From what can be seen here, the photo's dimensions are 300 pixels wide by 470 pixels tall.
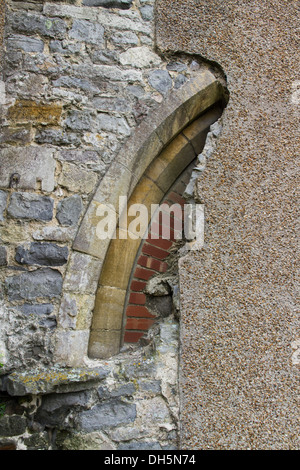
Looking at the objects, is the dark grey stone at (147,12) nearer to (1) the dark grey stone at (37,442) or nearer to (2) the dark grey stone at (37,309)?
(2) the dark grey stone at (37,309)

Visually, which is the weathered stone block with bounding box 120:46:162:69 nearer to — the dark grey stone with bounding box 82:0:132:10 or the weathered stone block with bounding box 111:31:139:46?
the weathered stone block with bounding box 111:31:139:46

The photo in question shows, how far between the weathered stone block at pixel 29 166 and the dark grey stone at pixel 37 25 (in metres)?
0.75

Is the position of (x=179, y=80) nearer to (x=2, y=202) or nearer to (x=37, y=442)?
(x=2, y=202)

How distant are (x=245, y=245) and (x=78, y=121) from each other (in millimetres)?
1198

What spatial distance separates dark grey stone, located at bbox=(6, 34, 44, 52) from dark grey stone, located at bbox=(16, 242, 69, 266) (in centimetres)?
119

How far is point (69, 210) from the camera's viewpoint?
2.37 m

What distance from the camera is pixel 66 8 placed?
2.63 meters

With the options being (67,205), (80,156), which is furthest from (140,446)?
(80,156)

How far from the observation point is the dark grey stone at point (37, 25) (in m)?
2.56

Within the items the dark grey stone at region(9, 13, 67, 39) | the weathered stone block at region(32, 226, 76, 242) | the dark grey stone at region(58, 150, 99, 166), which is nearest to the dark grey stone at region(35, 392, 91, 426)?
the weathered stone block at region(32, 226, 76, 242)

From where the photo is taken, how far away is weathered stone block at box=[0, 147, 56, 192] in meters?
2.36

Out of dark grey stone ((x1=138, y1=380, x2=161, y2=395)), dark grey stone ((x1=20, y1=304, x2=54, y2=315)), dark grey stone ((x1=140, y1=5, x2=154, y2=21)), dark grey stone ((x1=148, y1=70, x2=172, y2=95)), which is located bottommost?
dark grey stone ((x1=138, y1=380, x2=161, y2=395))

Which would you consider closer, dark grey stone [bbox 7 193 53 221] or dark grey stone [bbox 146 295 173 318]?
dark grey stone [bbox 7 193 53 221]

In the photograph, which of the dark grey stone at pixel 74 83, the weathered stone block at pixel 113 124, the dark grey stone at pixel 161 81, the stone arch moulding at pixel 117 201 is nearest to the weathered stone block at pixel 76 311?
the stone arch moulding at pixel 117 201
